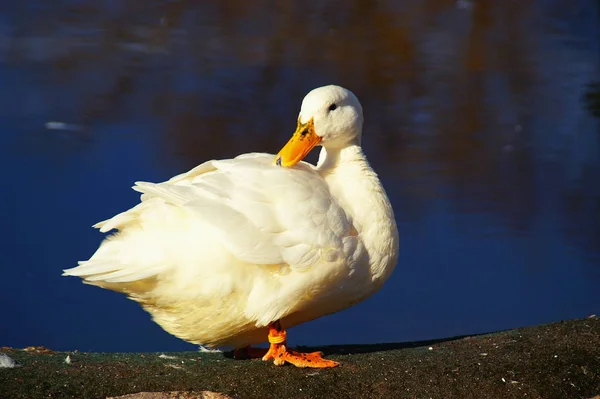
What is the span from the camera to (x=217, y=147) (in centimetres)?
634

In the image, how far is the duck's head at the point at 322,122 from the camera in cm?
302

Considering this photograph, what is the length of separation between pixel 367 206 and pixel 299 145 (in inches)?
12.9

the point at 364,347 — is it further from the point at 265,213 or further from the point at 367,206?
the point at 265,213

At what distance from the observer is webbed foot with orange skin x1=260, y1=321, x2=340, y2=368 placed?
2.81 meters

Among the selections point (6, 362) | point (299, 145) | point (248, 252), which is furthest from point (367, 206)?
point (6, 362)

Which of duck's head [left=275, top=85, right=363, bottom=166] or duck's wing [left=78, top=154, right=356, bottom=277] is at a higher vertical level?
duck's head [left=275, top=85, right=363, bottom=166]

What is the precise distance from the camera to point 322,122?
3068mm

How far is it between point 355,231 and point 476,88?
15.9ft

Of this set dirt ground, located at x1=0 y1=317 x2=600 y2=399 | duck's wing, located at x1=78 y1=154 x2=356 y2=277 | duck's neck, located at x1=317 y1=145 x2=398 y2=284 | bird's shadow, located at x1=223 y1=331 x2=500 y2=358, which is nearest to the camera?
dirt ground, located at x1=0 y1=317 x2=600 y2=399

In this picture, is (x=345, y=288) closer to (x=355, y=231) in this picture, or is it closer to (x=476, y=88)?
(x=355, y=231)

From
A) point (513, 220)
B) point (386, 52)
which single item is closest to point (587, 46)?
point (386, 52)

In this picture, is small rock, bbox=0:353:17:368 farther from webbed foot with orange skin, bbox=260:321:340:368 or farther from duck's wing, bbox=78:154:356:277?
webbed foot with orange skin, bbox=260:321:340:368

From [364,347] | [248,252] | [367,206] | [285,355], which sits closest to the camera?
[248,252]

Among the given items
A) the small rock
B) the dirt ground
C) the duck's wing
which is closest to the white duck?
the duck's wing
